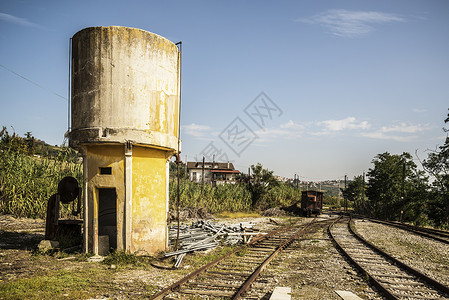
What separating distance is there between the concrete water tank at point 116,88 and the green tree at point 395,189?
106ft

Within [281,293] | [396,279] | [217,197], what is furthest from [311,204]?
[281,293]

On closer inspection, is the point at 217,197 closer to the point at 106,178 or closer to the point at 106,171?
the point at 106,171

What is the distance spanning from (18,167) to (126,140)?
8.31 metres

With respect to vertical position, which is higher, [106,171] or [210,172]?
[106,171]

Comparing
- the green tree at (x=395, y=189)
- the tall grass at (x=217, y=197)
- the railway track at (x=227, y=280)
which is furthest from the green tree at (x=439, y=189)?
the railway track at (x=227, y=280)

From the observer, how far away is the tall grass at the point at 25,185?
13.3 m

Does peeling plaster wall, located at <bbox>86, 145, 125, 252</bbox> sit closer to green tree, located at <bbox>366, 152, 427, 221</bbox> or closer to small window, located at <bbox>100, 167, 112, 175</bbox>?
small window, located at <bbox>100, 167, 112, 175</bbox>

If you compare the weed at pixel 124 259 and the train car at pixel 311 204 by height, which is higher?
the weed at pixel 124 259

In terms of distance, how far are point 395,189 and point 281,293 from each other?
1482 inches

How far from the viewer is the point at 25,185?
13.4 meters

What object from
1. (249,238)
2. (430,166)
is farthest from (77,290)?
(430,166)

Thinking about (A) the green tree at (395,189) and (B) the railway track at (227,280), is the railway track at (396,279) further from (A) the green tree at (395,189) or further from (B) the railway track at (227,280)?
(A) the green tree at (395,189)

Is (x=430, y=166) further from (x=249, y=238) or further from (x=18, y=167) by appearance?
(x=18, y=167)

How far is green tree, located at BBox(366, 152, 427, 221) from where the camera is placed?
111 feet
